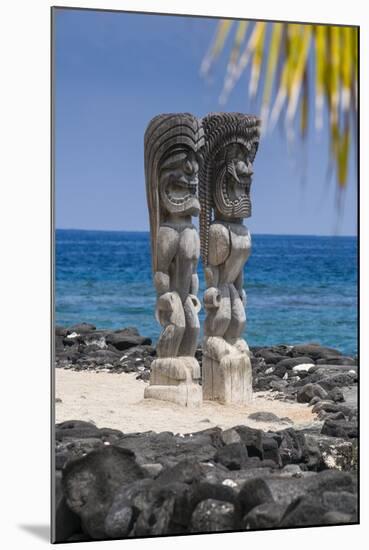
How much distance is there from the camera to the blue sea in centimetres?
909

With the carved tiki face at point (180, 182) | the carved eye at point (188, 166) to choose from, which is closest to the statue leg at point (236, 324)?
the carved tiki face at point (180, 182)

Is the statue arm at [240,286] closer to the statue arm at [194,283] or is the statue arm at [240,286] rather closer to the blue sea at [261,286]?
the blue sea at [261,286]

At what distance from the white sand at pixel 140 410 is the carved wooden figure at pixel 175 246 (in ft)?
0.72

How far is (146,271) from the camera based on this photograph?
35.6ft

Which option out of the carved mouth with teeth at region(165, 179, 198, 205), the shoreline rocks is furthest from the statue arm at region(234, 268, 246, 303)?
the shoreline rocks

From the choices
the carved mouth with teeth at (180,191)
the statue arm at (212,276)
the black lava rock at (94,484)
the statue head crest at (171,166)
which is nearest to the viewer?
the black lava rock at (94,484)

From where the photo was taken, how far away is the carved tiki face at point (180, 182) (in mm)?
9102

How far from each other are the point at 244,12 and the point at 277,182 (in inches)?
70.3

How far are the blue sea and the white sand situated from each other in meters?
0.56

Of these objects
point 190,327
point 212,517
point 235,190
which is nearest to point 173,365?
point 190,327

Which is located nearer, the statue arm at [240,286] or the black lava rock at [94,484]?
the black lava rock at [94,484]

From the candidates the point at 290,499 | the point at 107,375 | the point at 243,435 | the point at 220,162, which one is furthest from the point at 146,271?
the point at 290,499

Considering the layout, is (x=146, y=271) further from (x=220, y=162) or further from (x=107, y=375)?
(x=220, y=162)

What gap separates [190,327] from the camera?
9.79m
